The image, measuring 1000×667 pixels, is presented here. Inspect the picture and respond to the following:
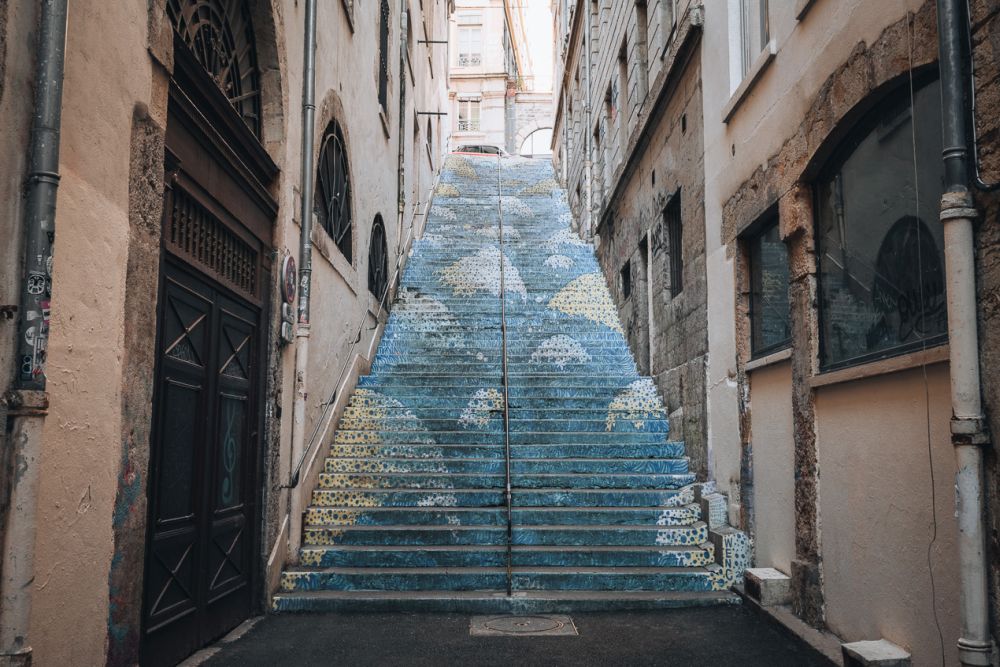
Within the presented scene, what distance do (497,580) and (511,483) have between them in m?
1.43

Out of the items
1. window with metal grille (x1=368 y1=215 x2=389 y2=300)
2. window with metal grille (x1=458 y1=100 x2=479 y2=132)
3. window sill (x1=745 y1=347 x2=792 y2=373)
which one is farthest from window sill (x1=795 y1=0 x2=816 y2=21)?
window with metal grille (x1=458 y1=100 x2=479 y2=132)

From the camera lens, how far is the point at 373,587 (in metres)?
6.28

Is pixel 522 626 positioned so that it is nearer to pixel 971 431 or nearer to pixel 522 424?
pixel 522 424

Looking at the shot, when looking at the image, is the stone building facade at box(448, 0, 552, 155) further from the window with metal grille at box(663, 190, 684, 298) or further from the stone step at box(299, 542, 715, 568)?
the stone step at box(299, 542, 715, 568)

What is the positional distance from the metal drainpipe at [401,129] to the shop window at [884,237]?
8541mm

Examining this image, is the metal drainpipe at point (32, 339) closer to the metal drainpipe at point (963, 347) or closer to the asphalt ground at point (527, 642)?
the asphalt ground at point (527, 642)

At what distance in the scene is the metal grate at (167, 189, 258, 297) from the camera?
4531mm

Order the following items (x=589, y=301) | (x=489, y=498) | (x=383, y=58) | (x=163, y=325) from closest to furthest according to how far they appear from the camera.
Result: (x=163, y=325)
(x=489, y=498)
(x=383, y=58)
(x=589, y=301)

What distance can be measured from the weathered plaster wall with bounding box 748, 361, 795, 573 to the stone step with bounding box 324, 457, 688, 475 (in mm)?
1744

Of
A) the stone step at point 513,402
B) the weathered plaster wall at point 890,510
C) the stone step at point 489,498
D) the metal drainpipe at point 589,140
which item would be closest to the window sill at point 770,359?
the weathered plaster wall at point 890,510

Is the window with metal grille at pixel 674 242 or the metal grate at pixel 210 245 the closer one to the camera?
the metal grate at pixel 210 245

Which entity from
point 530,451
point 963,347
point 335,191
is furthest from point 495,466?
point 963,347

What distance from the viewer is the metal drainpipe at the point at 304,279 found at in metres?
6.59

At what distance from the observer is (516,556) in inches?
259
